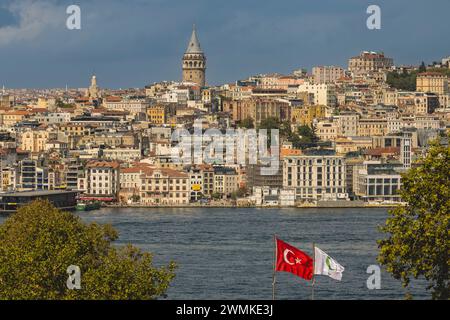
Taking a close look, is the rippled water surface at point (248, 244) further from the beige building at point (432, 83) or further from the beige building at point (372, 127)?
the beige building at point (432, 83)

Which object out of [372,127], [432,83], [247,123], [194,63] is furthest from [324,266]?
[194,63]

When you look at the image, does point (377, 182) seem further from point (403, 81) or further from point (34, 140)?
point (403, 81)

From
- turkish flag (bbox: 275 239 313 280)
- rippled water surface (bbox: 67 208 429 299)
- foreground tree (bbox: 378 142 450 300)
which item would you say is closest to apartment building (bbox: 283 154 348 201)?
rippled water surface (bbox: 67 208 429 299)

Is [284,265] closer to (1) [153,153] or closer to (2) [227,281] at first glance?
(2) [227,281]

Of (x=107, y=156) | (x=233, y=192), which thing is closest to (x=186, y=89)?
(x=107, y=156)

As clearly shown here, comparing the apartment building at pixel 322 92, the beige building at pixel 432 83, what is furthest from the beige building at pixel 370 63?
the apartment building at pixel 322 92

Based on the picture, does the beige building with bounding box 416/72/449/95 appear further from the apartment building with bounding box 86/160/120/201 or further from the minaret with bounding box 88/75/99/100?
the apartment building with bounding box 86/160/120/201
